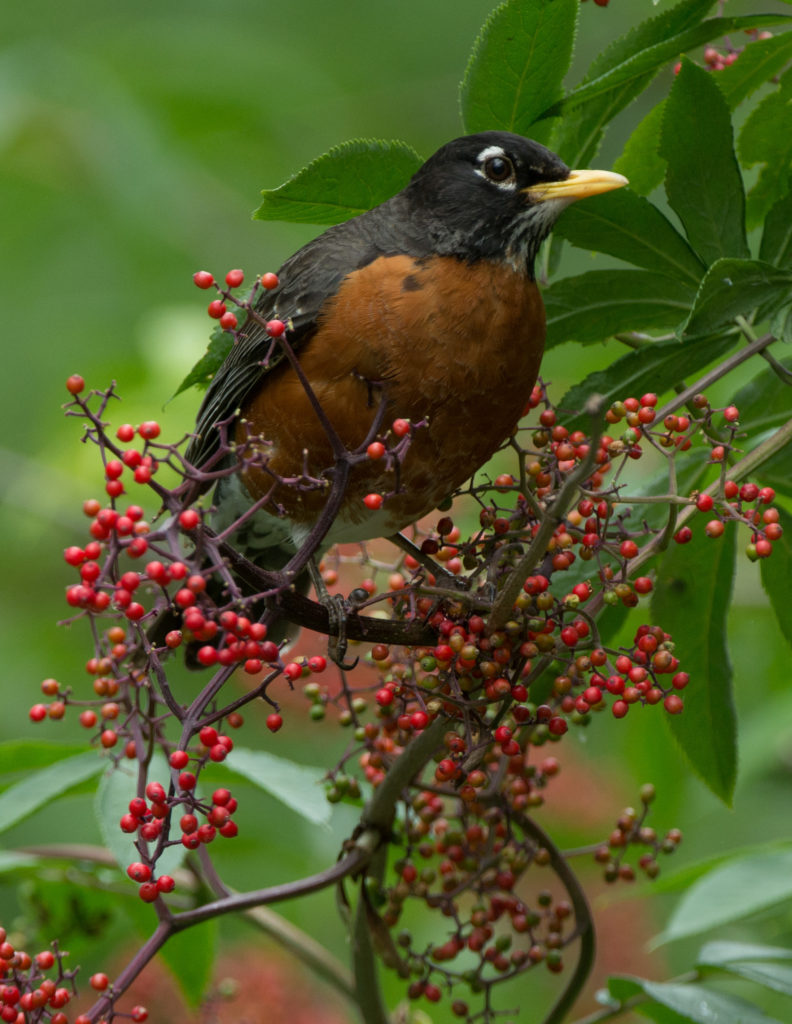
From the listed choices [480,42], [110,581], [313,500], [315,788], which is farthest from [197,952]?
[480,42]

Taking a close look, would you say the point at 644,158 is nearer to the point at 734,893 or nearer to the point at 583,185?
the point at 583,185

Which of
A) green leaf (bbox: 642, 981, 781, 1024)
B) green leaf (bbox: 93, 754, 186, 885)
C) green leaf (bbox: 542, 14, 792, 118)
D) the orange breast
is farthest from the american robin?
green leaf (bbox: 642, 981, 781, 1024)

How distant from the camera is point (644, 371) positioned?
2176mm

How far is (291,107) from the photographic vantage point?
459cm

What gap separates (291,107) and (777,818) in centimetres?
291

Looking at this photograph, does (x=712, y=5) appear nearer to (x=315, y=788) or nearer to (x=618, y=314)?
(x=618, y=314)

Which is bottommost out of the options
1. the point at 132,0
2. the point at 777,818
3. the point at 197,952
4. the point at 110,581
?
the point at 197,952

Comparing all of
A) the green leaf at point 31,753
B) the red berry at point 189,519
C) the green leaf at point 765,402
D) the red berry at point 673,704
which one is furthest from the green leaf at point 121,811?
the green leaf at point 765,402

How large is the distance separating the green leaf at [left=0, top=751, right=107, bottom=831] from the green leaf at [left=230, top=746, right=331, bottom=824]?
0.27 metres

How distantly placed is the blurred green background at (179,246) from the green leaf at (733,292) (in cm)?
94

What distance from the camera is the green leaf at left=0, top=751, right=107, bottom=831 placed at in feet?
7.43

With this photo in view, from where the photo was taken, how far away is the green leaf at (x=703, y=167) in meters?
1.98

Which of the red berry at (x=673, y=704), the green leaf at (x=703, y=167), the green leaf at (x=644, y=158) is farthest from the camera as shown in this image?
the green leaf at (x=644, y=158)

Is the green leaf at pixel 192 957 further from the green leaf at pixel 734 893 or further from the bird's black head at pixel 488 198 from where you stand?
the bird's black head at pixel 488 198
